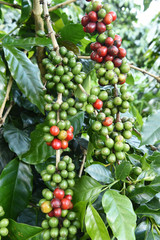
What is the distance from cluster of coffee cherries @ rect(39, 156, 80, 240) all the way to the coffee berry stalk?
0.33 feet

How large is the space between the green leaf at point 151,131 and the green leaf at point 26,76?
25 centimetres

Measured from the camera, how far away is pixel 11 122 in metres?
0.73

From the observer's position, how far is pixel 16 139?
630 mm

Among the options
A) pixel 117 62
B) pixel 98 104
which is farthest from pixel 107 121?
pixel 117 62

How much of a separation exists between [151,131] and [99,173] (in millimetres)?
143

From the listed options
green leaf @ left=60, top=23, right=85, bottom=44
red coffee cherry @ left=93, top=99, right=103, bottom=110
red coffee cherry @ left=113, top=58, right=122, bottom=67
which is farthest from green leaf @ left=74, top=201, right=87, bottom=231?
green leaf @ left=60, top=23, right=85, bottom=44

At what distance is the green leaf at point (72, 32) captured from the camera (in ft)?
2.17

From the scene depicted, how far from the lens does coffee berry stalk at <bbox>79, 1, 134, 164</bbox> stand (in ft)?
1.58

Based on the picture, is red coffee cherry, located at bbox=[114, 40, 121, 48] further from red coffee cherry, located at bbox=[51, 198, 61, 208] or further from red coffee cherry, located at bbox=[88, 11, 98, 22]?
red coffee cherry, located at bbox=[51, 198, 61, 208]

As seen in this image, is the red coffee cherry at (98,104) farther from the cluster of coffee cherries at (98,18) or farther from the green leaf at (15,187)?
the green leaf at (15,187)

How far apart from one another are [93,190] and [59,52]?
1.13 ft

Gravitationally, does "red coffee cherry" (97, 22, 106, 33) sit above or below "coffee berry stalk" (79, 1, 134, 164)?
above

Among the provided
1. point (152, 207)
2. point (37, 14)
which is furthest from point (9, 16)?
point (152, 207)

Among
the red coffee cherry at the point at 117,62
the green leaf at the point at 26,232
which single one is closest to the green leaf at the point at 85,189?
the green leaf at the point at 26,232
